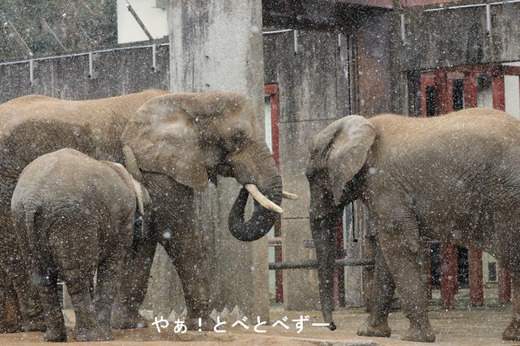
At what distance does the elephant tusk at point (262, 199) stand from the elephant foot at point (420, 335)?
5.10ft

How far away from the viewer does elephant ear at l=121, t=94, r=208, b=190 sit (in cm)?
1109

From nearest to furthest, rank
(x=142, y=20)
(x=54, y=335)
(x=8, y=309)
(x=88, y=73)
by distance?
(x=54, y=335) < (x=8, y=309) < (x=88, y=73) < (x=142, y=20)

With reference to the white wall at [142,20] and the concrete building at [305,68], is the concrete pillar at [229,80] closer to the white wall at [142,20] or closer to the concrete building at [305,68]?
the concrete building at [305,68]

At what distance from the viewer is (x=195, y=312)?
11000 millimetres

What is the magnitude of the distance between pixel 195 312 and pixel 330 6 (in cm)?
458

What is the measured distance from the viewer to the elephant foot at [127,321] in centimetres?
1126

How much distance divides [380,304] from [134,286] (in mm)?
2346

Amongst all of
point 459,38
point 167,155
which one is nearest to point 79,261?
point 167,155

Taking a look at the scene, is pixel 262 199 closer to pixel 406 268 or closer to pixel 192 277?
pixel 192 277

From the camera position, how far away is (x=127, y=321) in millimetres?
11281

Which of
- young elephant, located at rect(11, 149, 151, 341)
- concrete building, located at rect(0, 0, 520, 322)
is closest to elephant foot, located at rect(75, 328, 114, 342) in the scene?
young elephant, located at rect(11, 149, 151, 341)

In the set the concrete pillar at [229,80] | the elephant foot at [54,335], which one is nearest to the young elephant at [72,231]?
the elephant foot at [54,335]

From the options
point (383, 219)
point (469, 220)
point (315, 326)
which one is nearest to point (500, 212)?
point (469, 220)

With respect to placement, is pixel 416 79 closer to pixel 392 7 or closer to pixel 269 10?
pixel 392 7
